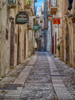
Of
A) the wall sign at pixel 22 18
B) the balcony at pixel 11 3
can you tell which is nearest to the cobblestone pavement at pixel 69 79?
the wall sign at pixel 22 18

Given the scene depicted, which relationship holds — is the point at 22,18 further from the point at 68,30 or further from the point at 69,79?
the point at 68,30

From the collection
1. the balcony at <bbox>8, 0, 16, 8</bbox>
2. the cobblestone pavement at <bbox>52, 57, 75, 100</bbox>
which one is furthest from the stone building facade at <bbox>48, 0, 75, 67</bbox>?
the balcony at <bbox>8, 0, 16, 8</bbox>

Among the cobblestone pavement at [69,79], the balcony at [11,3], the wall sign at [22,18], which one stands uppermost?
the balcony at [11,3]

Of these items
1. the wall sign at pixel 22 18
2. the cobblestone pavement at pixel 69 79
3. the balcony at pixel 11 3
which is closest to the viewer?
the cobblestone pavement at pixel 69 79

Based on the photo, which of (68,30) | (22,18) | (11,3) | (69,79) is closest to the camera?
(69,79)

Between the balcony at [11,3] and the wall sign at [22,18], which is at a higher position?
the balcony at [11,3]

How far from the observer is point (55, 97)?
412 cm

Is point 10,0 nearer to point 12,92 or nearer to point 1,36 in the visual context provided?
point 1,36

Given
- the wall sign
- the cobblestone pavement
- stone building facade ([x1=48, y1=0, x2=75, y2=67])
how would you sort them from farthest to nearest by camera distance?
stone building facade ([x1=48, y1=0, x2=75, y2=67]) < the wall sign < the cobblestone pavement

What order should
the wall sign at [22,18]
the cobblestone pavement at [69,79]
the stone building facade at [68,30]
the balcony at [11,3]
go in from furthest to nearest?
the stone building facade at [68,30] → the wall sign at [22,18] → the balcony at [11,3] → the cobblestone pavement at [69,79]

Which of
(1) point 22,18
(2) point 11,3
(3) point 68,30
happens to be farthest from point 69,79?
(3) point 68,30

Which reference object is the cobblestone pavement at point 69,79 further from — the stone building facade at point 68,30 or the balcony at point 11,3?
the balcony at point 11,3

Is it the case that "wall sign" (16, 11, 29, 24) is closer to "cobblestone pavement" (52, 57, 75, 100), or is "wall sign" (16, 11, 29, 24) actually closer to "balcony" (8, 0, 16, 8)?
"balcony" (8, 0, 16, 8)

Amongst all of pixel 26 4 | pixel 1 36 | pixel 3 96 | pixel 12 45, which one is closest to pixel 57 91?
pixel 3 96
